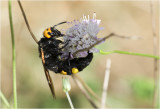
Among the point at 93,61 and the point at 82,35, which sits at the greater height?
the point at 82,35

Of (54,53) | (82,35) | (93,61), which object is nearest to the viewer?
(82,35)

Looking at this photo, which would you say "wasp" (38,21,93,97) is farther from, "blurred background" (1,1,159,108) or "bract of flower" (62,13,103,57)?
"blurred background" (1,1,159,108)

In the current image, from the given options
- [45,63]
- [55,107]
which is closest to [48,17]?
[55,107]

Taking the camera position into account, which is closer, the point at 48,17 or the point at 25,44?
the point at 25,44

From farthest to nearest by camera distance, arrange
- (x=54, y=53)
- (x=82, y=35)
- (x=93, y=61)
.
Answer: (x=93, y=61)
(x=54, y=53)
(x=82, y=35)

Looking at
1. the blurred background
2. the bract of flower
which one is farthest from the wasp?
the blurred background

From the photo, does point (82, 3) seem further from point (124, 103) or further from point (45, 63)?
point (45, 63)

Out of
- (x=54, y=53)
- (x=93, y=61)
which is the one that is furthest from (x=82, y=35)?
(x=93, y=61)

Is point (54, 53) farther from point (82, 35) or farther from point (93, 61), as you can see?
point (93, 61)
